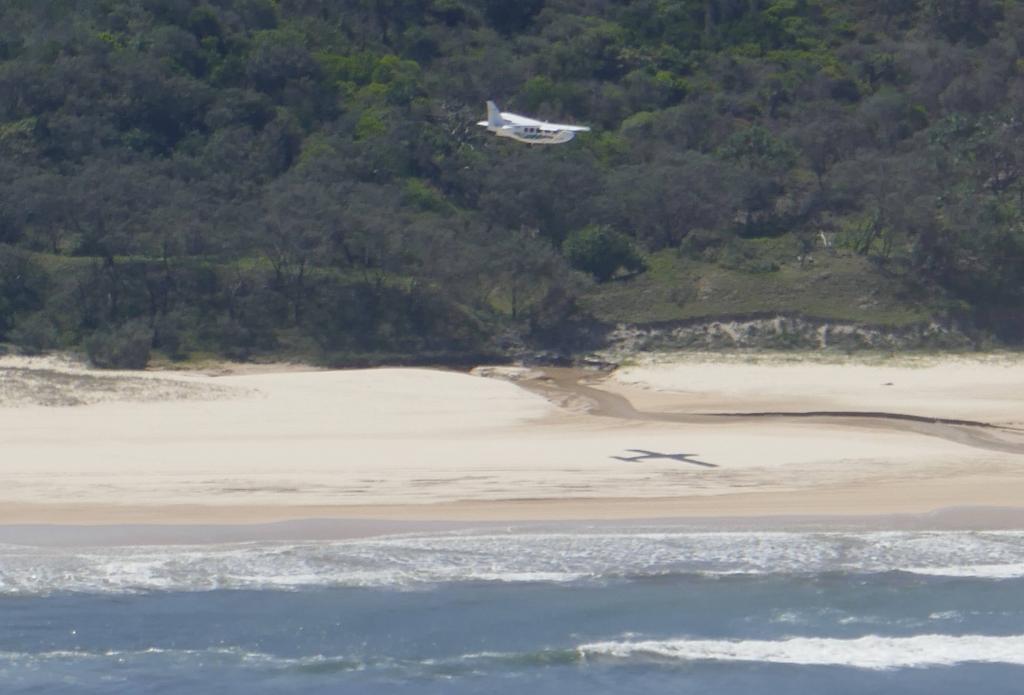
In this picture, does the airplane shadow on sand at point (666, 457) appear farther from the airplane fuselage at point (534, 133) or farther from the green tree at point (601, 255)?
the green tree at point (601, 255)

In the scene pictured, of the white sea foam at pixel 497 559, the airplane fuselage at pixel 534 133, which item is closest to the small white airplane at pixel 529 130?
the airplane fuselage at pixel 534 133

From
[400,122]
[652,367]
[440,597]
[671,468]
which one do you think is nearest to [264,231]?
[652,367]

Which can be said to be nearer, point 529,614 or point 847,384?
point 529,614

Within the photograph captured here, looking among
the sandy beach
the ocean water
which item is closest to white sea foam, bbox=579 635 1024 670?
the ocean water

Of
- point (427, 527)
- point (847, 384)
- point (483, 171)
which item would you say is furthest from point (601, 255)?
point (427, 527)

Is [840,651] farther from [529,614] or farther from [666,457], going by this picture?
[666,457]

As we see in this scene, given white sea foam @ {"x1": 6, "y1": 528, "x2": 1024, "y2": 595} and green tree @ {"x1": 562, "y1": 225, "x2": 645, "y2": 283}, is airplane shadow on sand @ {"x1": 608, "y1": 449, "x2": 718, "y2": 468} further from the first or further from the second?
green tree @ {"x1": 562, "y1": 225, "x2": 645, "y2": 283}
